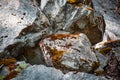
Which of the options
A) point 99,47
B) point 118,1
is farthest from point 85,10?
point 118,1

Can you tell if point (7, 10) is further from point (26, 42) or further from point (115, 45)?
point (115, 45)

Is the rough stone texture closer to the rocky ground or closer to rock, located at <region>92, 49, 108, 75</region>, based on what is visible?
the rocky ground

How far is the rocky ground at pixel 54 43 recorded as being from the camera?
579 cm

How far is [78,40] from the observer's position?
22.4 feet

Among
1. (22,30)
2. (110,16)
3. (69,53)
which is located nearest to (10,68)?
(22,30)

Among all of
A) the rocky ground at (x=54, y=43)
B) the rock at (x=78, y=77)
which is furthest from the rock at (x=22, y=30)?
the rock at (x=78, y=77)

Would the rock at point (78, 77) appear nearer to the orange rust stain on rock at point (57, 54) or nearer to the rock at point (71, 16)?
the orange rust stain on rock at point (57, 54)

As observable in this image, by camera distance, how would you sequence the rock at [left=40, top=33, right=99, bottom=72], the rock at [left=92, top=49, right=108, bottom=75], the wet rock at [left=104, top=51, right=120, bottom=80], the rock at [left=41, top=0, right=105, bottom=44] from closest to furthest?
the rock at [left=40, top=33, right=99, bottom=72] → the rock at [left=92, top=49, right=108, bottom=75] → the wet rock at [left=104, top=51, right=120, bottom=80] → the rock at [left=41, top=0, right=105, bottom=44]

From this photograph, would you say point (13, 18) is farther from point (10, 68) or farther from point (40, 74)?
point (40, 74)

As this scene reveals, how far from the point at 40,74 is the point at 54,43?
1.41 metres

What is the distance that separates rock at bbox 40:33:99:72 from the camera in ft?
19.9

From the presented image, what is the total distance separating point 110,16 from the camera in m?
12.5

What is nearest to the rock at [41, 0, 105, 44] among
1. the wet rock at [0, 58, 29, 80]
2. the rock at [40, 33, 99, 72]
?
the rock at [40, 33, 99, 72]

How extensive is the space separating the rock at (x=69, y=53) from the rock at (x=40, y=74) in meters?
0.45
